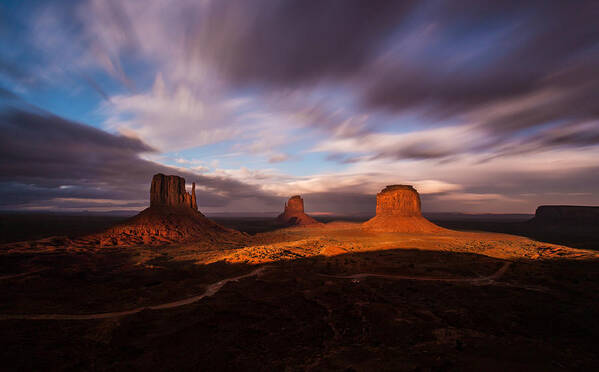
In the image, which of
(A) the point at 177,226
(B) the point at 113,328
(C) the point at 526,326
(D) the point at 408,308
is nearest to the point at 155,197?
(A) the point at 177,226

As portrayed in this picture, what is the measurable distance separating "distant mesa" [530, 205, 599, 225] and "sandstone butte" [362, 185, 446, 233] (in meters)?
98.3

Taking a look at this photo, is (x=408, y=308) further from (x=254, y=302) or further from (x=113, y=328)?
(x=113, y=328)

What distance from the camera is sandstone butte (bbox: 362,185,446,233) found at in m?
111

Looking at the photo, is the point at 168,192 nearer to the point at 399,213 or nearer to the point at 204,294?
the point at 204,294

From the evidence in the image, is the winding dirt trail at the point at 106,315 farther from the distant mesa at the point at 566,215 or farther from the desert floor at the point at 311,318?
the distant mesa at the point at 566,215

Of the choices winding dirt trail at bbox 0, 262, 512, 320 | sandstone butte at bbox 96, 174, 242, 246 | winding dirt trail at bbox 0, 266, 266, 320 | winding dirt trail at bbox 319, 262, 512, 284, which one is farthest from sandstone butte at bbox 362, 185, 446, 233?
winding dirt trail at bbox 0, 266, 266, 320

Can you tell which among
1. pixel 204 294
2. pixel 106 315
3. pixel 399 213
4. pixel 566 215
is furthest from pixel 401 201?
pixel 106 315

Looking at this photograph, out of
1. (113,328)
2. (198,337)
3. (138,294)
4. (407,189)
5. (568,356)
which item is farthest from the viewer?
(407,189)

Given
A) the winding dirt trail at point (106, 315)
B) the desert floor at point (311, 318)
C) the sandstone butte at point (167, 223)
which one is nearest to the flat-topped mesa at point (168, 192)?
the sandstone butte at point (167, 223)

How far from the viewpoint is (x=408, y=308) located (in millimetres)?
25062

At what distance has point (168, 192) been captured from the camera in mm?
106312

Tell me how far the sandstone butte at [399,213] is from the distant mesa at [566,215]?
98.3m

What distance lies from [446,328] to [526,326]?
6.80 metres

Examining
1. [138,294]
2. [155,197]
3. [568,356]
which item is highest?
[155,197]
